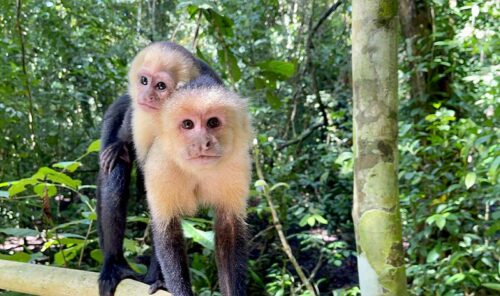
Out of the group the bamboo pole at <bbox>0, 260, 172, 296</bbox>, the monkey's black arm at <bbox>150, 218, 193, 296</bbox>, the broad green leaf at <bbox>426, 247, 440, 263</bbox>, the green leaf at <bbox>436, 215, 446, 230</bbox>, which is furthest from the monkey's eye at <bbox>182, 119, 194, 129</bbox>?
the broad green leaf at <bbox>426, 247, 440, 263</bbox>

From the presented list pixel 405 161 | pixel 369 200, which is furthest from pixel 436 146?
pixel 369 200

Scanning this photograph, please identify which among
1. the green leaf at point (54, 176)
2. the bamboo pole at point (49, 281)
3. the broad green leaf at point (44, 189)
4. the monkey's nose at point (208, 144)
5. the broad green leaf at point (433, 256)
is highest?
the monkey's nose at point (208, 144)

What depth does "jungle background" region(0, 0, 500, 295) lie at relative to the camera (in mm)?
2799

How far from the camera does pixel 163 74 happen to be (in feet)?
6.96

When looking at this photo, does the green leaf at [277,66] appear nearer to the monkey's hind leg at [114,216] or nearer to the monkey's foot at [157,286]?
the monkey's hind leg at [114,216]

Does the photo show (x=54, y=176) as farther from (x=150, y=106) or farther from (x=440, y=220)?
(x=440, y=220)

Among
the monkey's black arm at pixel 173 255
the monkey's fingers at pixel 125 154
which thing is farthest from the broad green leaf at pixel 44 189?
the monkey's black arm at pixel 173 255

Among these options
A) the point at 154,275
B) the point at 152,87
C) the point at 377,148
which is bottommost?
the point at 154,275

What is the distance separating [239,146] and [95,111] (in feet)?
10.4

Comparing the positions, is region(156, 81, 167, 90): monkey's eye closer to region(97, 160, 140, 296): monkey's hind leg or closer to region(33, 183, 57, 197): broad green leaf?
region(97, 160, 140, 296): monkey's hind leg

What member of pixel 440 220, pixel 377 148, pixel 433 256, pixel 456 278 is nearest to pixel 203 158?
pixel 377 148

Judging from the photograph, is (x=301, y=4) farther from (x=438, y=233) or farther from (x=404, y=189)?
(x=438, y=233)

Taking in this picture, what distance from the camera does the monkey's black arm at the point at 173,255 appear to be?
178cm

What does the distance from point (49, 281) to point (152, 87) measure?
0.87 meters
